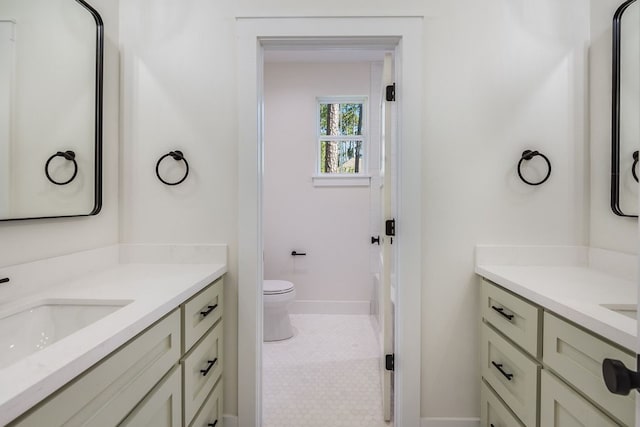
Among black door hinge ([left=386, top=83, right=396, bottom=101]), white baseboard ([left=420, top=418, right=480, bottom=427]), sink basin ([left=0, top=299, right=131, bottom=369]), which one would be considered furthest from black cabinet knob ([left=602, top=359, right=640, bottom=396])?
black door hinge ([left=386, top=83, right=396, bottom=101])

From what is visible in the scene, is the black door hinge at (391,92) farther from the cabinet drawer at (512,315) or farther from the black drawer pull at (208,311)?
the black drawer pull at (208,311)

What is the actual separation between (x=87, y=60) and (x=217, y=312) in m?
1.22

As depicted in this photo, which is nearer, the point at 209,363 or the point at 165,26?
the point at 209,363

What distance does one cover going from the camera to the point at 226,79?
168 cm

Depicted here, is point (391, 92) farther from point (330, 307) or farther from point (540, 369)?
point (330, 307)

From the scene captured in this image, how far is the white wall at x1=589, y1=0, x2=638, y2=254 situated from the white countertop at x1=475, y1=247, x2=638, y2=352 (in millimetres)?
175

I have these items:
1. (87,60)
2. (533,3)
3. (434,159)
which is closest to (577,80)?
(533,3)

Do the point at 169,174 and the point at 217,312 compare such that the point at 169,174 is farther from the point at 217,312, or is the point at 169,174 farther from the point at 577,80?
the point at 577,80

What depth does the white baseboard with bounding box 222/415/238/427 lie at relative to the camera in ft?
5.57

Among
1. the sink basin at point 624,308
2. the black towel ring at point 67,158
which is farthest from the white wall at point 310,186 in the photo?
the sink basin at point 624,308

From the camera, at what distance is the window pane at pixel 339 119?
3.61 meters

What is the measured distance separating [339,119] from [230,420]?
2.82 metres

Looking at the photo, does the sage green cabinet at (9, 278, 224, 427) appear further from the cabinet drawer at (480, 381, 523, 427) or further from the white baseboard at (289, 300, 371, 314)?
the white baseboard at (289, 300, 371, 314)

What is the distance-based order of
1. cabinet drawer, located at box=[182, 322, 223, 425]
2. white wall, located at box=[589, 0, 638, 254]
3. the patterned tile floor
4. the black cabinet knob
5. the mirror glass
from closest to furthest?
1. the black cabinet knob
2. the mirror glass
3. cabinet drawer, located at box=[182, 322, 223, 425]
4. white wall, located at box=[589, 0, 638, 254]
5. the patterned tile floor
